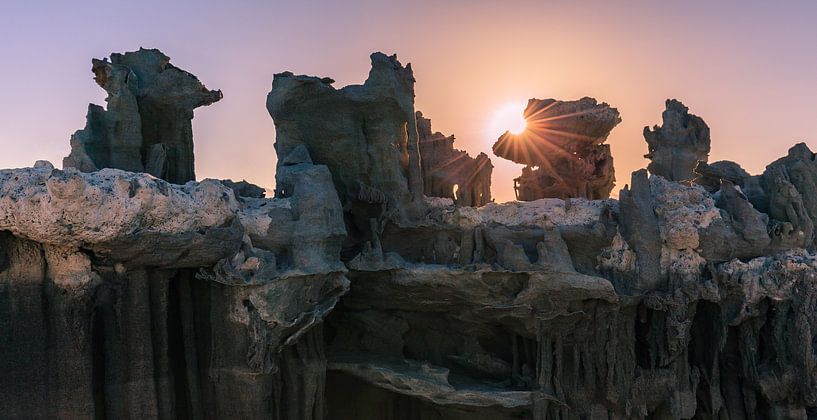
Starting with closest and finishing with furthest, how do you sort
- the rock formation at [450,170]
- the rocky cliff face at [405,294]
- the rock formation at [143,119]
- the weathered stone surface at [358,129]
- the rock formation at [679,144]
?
the rocky cliff face at [405,294], the rock formation at [143,119], the weathered stone surface at [358,129], the rock formation at [450,170], the rock formation at [679,144]

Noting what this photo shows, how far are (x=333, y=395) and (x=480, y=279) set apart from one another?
158 inches

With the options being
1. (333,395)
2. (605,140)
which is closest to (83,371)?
(333,395)

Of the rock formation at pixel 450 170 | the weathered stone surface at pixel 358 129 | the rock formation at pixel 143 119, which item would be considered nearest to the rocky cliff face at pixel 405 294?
the weathered stone surface at pixel 358 129

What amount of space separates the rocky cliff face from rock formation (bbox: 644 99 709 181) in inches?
40.9

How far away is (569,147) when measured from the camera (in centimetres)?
1633

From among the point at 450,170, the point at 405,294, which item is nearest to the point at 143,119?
the point at 405,294

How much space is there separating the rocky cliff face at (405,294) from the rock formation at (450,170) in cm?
199

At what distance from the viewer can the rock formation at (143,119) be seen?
1098 cm

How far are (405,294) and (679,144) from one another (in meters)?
8.18

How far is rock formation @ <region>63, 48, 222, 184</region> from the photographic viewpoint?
11.0 m

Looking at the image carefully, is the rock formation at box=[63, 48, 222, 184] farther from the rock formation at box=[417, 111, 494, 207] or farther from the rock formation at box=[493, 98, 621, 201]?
the rock formation at box=[493, 98, 621, 201]

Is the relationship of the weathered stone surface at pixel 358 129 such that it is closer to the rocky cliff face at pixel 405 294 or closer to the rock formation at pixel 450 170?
the rocky cliff face at pixel 405 294

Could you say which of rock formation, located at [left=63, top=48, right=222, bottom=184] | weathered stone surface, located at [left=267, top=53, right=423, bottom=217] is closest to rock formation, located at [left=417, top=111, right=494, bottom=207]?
weathered stone surface, located at [left=267, top=53, right=423, bottom=217]

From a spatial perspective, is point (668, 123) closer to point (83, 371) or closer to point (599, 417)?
point (599, 417)
